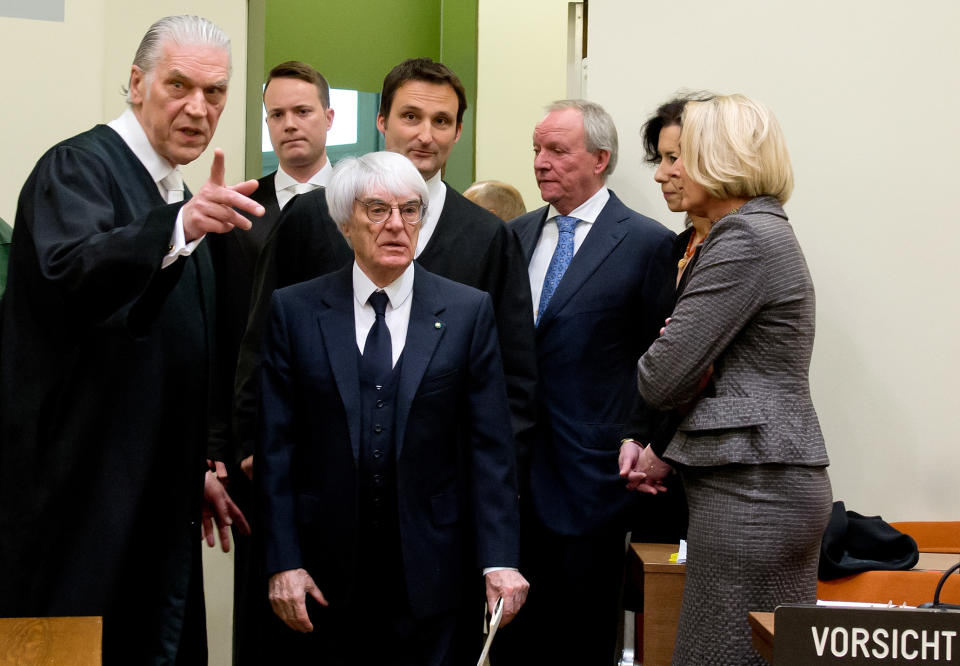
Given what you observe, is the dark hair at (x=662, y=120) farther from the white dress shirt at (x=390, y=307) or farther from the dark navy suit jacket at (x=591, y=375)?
the white dress shirt at (x=390, y=307)

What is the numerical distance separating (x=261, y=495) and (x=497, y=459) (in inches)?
20.6

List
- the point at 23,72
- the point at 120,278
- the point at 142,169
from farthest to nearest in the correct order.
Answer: the point at 23,72 < the point at 142,169 < the point at 120,278

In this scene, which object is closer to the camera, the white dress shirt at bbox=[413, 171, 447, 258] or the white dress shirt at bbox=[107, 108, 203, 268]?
the white dress shirt at bbox=[107, 108, 203, 268]

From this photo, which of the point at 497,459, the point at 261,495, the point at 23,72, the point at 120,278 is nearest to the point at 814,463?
the point at 497,459

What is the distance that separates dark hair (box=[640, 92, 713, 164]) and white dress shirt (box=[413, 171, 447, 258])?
82 cm

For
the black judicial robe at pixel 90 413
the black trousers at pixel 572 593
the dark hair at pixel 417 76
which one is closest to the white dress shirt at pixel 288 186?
the dark hair at pixel 417 76

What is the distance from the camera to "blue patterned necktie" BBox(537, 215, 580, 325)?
349 cm

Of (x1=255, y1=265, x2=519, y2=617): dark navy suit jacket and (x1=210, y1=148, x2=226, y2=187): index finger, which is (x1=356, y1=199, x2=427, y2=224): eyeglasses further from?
(x1=210, y1=148, x2=226, y2=187): index finger

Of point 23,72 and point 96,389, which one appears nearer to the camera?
point 96,389

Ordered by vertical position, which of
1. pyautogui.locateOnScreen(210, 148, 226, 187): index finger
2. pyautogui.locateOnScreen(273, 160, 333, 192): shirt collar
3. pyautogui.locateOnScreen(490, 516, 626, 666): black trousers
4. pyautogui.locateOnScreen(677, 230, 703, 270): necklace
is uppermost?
pyautogui.locateOnScreen(273, 160, 333, 192): shirt collar

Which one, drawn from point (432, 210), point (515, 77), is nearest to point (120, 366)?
point (432, 210)

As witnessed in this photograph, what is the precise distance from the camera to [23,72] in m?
4.51


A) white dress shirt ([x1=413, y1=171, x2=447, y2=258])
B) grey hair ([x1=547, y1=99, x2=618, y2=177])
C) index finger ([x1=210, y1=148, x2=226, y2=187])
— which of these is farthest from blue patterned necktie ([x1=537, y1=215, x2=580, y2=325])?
index finger ([x1=210, y1=148, x2=226, y2=187])

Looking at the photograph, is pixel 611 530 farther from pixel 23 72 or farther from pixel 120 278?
pixel 23 72
